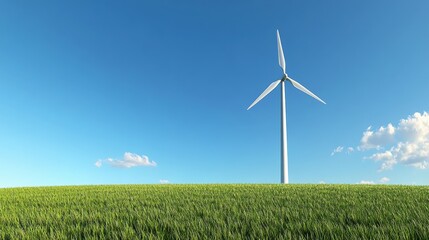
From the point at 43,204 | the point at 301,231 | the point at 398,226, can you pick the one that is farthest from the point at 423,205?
the point at 43,204

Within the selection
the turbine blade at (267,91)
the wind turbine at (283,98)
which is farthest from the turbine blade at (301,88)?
the turbine blade at (267,91)

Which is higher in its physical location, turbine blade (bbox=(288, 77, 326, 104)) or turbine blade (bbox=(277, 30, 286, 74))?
turbine blade (bbox=(277, 30, 286, 74))

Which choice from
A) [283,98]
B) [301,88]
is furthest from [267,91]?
[301,88]

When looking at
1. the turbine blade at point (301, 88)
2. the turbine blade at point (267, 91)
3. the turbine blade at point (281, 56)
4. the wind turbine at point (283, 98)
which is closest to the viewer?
the wind turbine at point (283, 98)

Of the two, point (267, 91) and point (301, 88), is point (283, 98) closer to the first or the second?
point (267, 91)

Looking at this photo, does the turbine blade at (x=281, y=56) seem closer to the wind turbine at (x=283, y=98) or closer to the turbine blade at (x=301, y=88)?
the wind turbine at (x=283, y=98)

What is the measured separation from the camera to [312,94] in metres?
45.2

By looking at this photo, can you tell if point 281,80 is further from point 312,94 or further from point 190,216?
point 190,216

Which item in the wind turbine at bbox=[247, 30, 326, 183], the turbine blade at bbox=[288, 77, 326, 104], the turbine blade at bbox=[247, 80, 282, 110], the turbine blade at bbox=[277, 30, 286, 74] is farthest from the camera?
the turbine blade at bbox=[277, 30, 286, 74]

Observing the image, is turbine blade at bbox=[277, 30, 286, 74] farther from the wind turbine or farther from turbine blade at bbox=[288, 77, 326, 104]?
turbine blade at bbox=[288, 77, 326, 104]

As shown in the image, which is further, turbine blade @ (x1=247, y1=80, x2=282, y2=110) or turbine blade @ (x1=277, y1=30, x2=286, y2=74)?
turbine blade @ (x1=277, y1=30, x2=286, y2=74)

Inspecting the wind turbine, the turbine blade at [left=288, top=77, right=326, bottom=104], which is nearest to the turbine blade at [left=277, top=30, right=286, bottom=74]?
the wind turbine

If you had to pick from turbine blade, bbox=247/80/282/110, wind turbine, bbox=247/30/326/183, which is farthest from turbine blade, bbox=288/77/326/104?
turbine blade, bbox=247/80/282/110

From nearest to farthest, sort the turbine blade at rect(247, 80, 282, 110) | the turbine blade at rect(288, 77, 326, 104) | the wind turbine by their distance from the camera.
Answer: the wind turbine, the turbine blade at rect(247, 80, 282, 110), the turbine blade at rect(288, 77, 326, 104)
